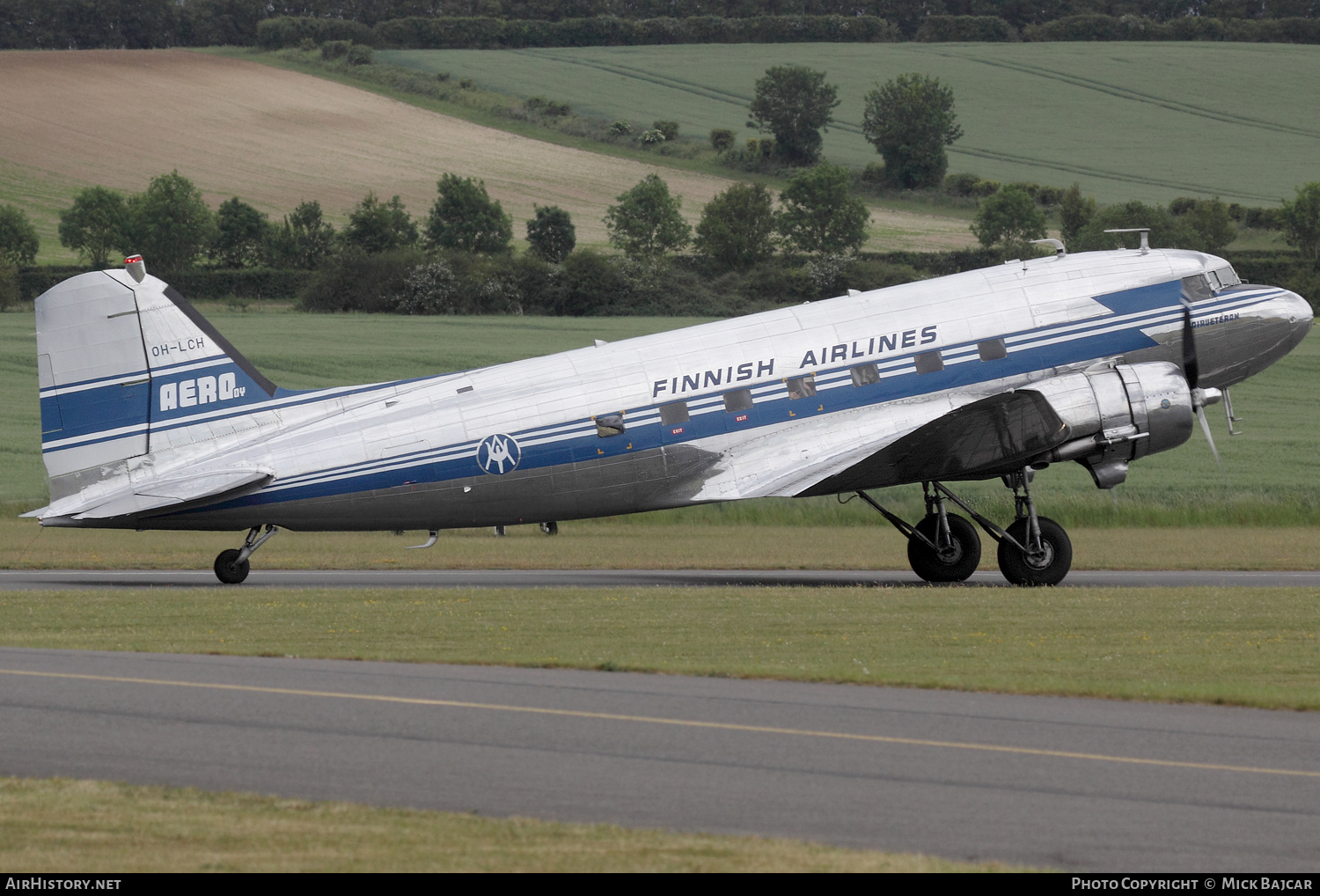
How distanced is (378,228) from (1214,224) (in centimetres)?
5675

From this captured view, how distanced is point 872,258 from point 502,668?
8742cm

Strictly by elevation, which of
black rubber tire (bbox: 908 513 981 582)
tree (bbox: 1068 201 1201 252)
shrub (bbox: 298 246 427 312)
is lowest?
shrub (bbox: 298 246 427 312)

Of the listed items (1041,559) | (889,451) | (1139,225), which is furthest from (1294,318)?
(1139,225)

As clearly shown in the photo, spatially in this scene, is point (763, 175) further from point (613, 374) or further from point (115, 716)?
point (115, 716)

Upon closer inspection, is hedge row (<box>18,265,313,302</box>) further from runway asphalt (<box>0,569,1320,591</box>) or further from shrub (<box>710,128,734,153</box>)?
runway asphalt (<box>0,569,1320,591</box>)

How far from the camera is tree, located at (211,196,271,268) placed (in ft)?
337

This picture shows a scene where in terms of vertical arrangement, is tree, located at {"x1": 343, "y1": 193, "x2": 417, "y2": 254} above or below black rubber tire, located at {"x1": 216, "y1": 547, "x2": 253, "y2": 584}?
below

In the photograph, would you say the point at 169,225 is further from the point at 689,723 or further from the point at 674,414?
the point at 689,723

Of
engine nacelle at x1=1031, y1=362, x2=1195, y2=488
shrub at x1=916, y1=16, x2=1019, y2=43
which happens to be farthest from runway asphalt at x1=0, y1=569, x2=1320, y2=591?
shrub at x1=916, y1=16, x2=1019, y2=43

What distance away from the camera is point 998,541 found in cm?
2716

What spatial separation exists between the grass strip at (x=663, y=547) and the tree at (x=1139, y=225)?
54529 mm

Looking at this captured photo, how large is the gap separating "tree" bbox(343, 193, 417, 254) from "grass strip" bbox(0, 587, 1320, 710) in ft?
260
